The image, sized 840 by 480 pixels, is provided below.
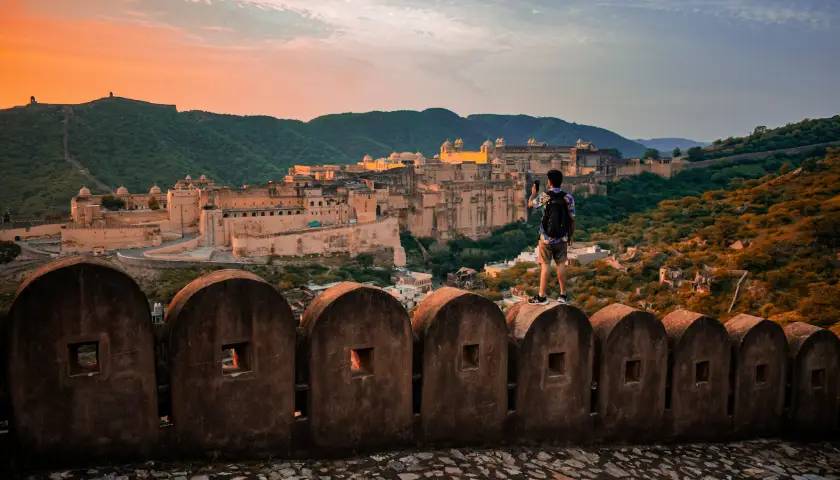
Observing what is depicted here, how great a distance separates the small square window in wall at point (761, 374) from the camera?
20.0ft

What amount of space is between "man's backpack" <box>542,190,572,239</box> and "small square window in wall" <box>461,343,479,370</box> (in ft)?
3.77

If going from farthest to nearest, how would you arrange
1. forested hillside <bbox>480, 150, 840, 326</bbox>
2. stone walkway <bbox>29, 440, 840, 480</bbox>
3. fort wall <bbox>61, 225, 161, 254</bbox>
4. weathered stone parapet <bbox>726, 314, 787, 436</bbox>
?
fort wall <bbox>61, 225, 161, 254</bbox>
forested hillside <bbox>480, 150, 840, 326</bbox>
weathered stone parapet <bbox>726, 314, 787, 436</bbox>
stone walkway <bbox>29, 440, 840, 480</bbox>

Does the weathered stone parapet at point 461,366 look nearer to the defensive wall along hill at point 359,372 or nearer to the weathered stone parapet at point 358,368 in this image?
the defensive wall along hill at point 359,372

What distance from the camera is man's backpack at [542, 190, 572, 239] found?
548 centimetres

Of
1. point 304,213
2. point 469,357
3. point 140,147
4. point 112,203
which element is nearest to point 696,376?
point 469,357

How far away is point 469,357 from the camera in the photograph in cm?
506

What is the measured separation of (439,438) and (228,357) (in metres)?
4.56

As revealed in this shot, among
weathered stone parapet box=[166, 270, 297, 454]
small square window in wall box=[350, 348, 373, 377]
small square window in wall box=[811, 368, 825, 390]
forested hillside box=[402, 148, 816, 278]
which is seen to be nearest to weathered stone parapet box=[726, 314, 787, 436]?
small square window in wall box=[811, 368, 825, 390]

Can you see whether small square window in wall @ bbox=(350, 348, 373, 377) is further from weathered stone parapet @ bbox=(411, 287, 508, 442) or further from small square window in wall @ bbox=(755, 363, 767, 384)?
small square window in wall @ bbox=(755, 363, 767, 384)

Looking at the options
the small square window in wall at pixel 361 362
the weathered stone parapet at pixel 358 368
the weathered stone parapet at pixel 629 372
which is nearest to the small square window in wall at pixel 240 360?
the weathered stone parapet at pixel 358 368

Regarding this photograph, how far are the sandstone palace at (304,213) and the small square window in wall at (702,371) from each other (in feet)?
90.5

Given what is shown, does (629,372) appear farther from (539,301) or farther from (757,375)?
(757,375)

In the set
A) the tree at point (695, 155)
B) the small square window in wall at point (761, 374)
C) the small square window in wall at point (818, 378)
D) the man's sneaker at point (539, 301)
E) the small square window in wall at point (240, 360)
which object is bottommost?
the small square window in wall at point (818, 378)

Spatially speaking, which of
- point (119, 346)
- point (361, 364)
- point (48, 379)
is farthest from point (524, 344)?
point (48, 379)
